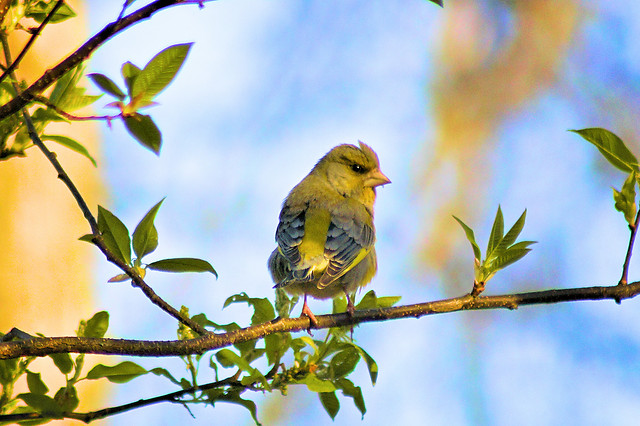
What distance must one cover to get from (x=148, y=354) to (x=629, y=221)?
4.29ft

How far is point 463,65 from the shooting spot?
8.17 meters

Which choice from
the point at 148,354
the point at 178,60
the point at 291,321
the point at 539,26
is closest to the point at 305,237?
the point at 291,321

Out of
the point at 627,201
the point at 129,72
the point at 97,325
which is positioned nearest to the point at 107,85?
the point at 129,72

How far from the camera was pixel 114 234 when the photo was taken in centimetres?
173

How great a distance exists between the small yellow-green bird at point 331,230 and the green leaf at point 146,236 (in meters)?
1.02

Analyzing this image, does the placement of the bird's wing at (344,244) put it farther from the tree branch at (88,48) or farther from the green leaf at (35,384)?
the tree branch at (88,48)

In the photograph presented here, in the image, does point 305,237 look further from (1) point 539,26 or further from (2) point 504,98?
(1) point 539,26

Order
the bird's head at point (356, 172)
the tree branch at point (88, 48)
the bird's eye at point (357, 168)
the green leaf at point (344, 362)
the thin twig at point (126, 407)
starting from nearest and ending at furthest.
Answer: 1. the tree branch at point (88, 48)
2. the thin twig at point (126, 407)
3. the green leaf at point (344, 362)
4. the bird's head at point (356, 172)
5. the bird's eye at point (357, 168)

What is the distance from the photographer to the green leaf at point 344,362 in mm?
1894

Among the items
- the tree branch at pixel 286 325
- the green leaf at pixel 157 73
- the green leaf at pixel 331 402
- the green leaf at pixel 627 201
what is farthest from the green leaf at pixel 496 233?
the green leaf at pixel 157 73

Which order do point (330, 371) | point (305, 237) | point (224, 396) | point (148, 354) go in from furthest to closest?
point (305, 237)
point (330, 371)
point (224, 396)
point (148, 354)

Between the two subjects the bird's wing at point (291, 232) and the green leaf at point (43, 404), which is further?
the bird's wing at point (291, 232)

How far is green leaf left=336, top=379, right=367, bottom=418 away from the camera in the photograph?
1811 millimetres

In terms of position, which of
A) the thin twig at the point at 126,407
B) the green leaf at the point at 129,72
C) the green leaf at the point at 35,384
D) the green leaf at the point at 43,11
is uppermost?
the green leaf at the point at 43,11
